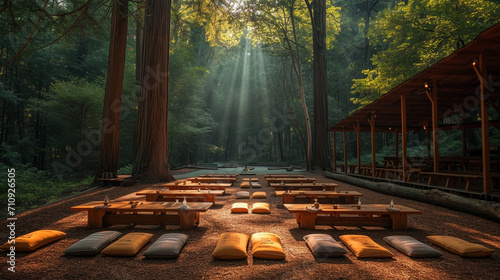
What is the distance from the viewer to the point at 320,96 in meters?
15.8

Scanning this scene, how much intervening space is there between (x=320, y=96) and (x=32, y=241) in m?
15.1

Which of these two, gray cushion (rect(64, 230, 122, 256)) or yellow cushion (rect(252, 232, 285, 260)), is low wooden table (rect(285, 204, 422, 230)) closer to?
yellow cushion (rect(252, 232, 285, 260))

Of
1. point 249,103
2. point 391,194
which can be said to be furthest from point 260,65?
point 391,194

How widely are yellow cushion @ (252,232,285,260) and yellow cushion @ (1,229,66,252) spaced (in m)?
2.61

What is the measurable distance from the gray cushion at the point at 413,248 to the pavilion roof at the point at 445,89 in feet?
13.9

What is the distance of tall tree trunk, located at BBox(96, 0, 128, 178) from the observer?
9766 mm

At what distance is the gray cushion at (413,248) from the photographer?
2873mm

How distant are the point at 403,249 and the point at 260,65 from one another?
3604 centimetres

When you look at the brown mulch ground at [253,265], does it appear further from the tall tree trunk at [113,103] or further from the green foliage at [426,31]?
the green foliage at [426,31]

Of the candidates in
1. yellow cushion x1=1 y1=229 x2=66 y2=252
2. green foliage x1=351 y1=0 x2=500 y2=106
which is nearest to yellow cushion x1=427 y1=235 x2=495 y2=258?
yellow cushion x1=1 y1=229 x2=66 y2=252

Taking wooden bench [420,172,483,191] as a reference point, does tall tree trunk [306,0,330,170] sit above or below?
above

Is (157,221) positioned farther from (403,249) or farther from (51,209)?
(403,249)

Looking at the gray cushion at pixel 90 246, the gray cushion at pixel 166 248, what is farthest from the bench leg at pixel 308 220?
the gray cushion at pixel 90 246

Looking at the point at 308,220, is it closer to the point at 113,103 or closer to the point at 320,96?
the point at 113,103
